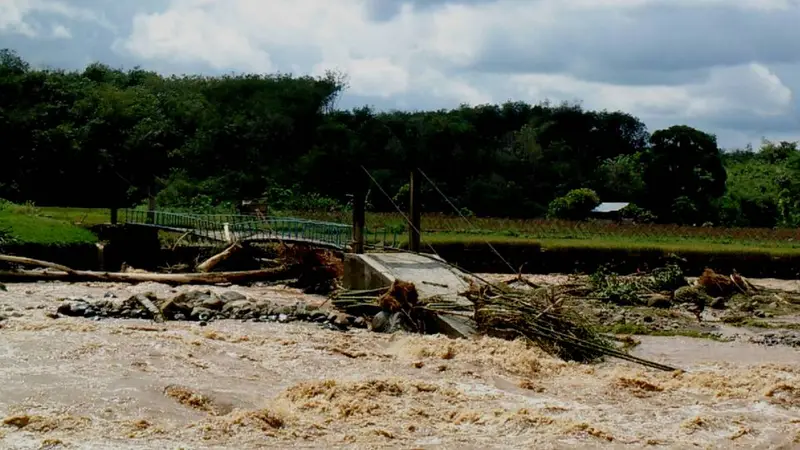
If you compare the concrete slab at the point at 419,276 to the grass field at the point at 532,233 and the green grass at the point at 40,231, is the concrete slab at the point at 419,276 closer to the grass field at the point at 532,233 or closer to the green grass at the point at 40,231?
the grass field at the point at 532,233

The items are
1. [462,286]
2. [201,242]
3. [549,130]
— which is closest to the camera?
[462,286]

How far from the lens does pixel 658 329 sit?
20.1 m

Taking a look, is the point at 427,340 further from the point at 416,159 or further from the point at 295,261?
the point at 416,159

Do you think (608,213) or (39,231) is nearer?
(39,231)

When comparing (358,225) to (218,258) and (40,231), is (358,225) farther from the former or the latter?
(40,231)

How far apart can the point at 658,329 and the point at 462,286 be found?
4020 mm

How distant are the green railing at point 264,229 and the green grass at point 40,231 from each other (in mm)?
2303

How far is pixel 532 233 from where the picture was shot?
38.4m

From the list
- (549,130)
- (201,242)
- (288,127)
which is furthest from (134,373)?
(549,130)

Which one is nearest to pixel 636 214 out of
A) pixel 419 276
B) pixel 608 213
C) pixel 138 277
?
A: pixel 608 213

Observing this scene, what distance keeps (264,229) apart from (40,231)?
6.20 m

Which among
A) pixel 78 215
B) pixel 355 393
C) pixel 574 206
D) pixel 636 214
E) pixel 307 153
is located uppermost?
pixel 307 153

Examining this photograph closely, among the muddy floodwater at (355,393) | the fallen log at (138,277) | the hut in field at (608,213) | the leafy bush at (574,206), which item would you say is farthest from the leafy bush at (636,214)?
the muddy floodwater at (355,393)

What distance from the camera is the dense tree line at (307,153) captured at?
145 feet
